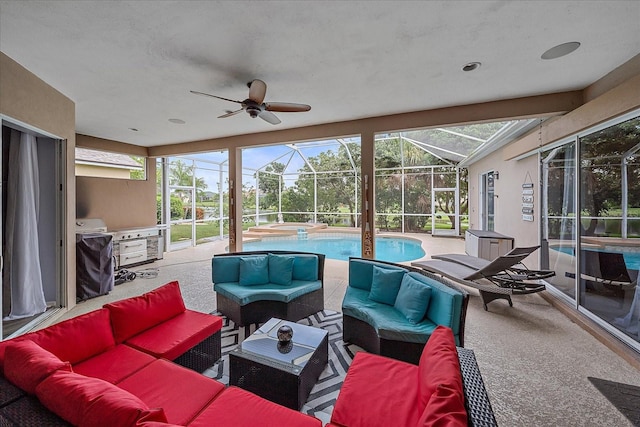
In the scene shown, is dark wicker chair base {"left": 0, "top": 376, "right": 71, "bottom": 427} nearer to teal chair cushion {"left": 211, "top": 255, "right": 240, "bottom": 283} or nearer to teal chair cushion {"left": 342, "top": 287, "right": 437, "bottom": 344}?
teal chair cushion {"left": 342, "top": 287, "right": 437, "bottom": 344}

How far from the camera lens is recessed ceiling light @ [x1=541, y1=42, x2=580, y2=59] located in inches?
103

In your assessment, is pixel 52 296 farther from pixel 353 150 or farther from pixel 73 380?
pixel 353 150

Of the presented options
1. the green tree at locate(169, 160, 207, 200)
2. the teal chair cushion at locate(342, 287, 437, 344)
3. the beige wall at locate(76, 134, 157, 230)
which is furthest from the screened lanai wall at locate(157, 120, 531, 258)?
the teal chair cushion at locate(342, 287, 437, 344)

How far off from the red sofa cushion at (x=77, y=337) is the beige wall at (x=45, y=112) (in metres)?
2.49

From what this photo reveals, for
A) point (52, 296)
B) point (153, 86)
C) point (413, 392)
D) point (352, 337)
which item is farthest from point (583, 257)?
point (52, 296)

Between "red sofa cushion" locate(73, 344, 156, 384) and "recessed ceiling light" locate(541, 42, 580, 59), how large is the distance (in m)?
4.57

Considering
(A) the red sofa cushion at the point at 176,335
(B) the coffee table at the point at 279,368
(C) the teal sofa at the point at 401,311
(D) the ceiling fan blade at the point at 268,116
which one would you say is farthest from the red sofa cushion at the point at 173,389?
(D) the ceiling fan blade at the point at 268,116

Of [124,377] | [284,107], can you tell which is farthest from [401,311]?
[284,107]

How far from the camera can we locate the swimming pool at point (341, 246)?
8.86m

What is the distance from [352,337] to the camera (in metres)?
2.77

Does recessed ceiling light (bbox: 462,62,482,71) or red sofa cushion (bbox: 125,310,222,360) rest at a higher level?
recessed ceiling light (bbox: 462,62,482,71)

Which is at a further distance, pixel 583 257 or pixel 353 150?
pixel 353 150

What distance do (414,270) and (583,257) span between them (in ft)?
8.36

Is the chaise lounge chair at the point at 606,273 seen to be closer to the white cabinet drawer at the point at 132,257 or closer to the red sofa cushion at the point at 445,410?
the red sofa cushion at the point at 445,410
